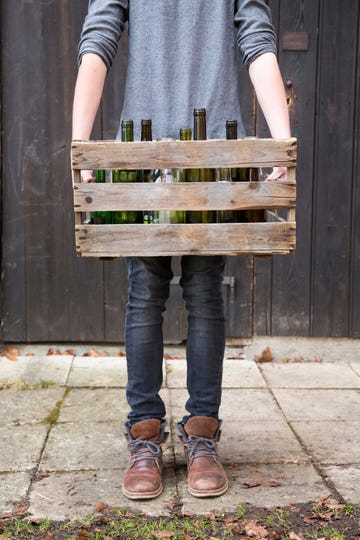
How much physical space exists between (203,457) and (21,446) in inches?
32.7

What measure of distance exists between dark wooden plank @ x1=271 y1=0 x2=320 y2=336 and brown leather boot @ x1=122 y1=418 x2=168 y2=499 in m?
1.89

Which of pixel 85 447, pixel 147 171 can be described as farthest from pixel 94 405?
pixel 147 171

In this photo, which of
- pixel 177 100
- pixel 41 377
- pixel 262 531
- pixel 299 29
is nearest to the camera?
pixel 262 531

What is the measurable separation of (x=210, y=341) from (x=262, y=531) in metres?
0.64

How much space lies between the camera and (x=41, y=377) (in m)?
3.88

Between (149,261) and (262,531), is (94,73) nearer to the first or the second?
(149,261)

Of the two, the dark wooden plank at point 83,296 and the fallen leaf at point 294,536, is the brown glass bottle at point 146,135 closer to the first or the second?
the fallen leaf at point 294,536

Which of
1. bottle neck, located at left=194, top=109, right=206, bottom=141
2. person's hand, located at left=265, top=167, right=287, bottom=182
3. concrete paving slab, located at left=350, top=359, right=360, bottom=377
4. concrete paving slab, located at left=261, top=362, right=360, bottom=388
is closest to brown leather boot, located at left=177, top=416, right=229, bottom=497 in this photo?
person's hand, located at left=265, top=167, right=287, bottom=182

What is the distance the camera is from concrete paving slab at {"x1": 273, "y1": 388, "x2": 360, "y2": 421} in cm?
334

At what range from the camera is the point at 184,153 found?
2.22m

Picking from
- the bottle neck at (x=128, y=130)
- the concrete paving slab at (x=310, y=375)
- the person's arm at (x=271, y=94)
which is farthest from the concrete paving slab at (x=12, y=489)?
the concrete paving slab at (x=310, y=375)

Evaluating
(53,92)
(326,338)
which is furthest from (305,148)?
(53,92)

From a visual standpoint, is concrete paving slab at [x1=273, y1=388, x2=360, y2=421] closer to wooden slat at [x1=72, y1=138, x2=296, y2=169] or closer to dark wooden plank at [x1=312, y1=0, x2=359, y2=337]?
dark wooden plank at [x1=312, y1=0, x2=359, y2=337]

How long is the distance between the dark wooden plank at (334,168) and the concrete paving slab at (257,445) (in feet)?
4.22
